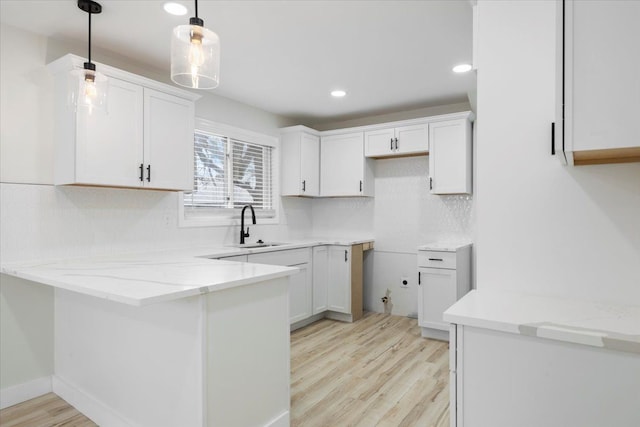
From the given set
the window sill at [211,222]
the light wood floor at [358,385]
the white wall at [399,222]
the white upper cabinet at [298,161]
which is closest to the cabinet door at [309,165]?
the white upper cabinet at [298,161]

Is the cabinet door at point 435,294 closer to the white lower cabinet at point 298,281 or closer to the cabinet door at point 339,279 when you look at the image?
the cabinet door at point 339,279

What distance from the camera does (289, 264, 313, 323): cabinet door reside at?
3.79 metres

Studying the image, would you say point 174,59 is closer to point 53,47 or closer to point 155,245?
point 53,47

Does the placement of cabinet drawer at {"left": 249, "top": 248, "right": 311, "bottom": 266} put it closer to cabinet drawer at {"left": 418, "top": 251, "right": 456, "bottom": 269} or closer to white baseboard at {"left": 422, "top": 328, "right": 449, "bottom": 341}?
cabinet drawer at {"left": 418, "top": 251, "right": 456, "bottom": 269}

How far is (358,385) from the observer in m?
2.64

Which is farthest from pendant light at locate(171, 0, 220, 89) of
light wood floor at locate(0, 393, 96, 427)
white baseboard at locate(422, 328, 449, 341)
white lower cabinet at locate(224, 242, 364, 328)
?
white baseboard at locate(422, 328, 449, 341)

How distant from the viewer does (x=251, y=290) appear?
6.17ft

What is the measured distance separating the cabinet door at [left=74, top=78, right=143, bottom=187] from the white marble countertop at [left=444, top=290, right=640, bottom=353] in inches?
→ 93.9

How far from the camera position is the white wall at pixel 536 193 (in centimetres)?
136

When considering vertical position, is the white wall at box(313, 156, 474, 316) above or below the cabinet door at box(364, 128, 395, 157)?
below

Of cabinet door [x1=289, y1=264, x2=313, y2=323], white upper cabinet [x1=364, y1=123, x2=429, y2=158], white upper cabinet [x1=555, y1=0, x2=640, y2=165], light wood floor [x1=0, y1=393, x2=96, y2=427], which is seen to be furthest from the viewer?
white upper cabinet [x1=364, y1=123, x2=429, y2=158]

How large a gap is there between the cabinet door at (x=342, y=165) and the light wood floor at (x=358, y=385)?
1.68 meters

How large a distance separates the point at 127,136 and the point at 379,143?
2.67 meters

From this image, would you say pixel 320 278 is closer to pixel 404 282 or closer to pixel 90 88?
pixel 404 282
